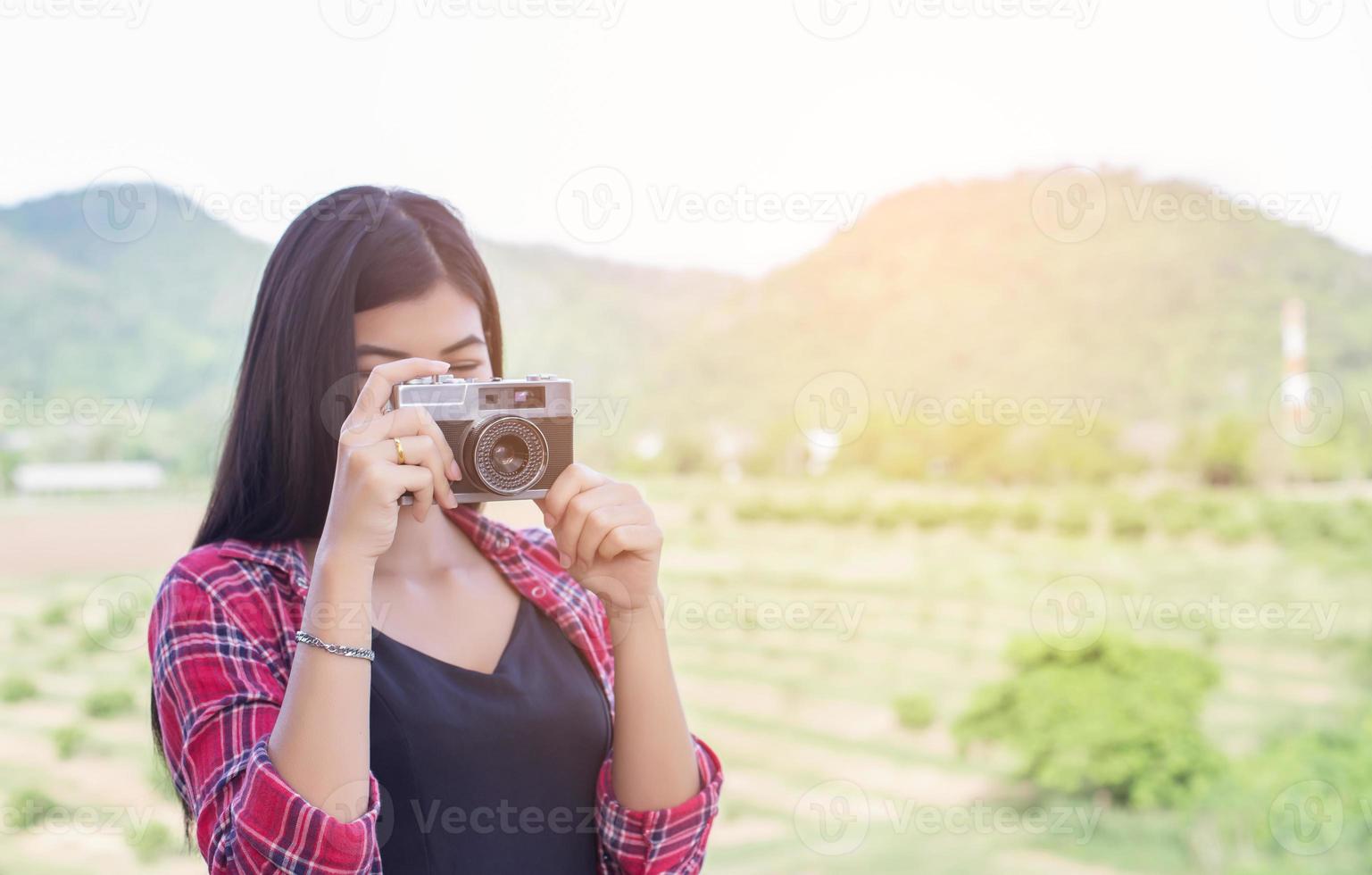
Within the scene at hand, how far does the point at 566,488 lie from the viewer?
1006 mm

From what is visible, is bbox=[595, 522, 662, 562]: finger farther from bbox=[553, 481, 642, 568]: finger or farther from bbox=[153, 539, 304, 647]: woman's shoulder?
bbox=[153, 539, 304, 647]: woman's shoulder

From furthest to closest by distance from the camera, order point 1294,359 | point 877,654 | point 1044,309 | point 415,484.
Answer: point 1044,309
point 877,654
point 1294,359
point 415,484

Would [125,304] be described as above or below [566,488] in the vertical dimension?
above

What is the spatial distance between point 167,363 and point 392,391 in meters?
2.72

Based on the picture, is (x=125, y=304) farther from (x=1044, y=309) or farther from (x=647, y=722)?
(x=1044, y=309)

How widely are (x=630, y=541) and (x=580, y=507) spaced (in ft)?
0.19

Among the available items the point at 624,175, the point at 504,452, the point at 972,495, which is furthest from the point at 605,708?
the point at 972,495

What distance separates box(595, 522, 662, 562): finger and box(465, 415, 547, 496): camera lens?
0.31 feet

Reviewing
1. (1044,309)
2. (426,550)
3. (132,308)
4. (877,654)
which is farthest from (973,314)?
(426,550)

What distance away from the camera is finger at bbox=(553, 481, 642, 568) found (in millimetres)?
1000

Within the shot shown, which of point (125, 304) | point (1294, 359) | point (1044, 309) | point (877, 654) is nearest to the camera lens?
point (125, 304)

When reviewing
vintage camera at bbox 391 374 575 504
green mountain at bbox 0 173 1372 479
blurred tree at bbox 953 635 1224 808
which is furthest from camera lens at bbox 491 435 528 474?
blurred tree at bbox 953 635 1224 808

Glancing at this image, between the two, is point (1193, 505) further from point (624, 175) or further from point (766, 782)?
point (624, 175)

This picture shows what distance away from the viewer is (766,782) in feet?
12.7
